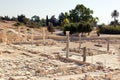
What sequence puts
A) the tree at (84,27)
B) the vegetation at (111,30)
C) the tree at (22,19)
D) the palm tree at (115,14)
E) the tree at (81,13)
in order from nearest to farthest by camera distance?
1. the tree at (84,27)
2. the vegetation at (111,30)
3. the tree at (81,13)
4. the tree at (22,19)
5. the palm tree at (115,14)

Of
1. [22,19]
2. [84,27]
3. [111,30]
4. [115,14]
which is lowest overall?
[111,30]

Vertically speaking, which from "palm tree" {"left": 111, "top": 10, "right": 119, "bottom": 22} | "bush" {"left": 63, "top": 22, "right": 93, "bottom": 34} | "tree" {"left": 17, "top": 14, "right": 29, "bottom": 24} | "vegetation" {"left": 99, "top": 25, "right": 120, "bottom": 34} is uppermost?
"palm tree" {"left": 111, "top": 10, "right": 119, "bottom": 22}

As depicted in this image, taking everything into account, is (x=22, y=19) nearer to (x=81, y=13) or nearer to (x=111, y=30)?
(x=81, y=13)

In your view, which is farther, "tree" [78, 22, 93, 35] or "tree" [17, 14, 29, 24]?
"tree" [17, 14, 29, 24]

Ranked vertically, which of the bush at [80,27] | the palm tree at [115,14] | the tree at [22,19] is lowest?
the bush at [80,27]

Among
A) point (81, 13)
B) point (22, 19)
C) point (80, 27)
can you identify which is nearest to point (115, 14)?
point (81, 13)

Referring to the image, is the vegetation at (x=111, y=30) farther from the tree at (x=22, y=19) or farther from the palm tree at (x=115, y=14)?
the palm tree at (x=115, y=14)

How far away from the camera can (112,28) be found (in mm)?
55781

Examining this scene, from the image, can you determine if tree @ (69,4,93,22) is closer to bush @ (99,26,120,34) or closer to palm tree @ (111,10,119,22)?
bush @ (99,26,120,34)

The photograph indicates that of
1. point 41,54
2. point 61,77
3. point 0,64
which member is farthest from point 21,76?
point 41,54

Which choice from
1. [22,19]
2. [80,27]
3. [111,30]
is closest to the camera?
[80,27]

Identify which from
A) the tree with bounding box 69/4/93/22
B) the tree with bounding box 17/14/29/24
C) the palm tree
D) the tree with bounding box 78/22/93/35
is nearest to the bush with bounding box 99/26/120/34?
the tree with bounding box 69/4/93/22

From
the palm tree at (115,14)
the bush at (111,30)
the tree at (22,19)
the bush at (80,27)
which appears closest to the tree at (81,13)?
the bush at (111,30)

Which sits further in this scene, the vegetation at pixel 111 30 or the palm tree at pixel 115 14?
the palm tree at pixel 115 14
